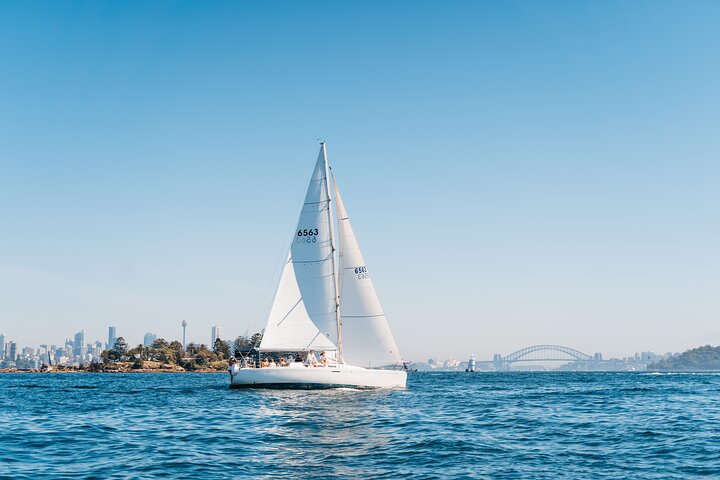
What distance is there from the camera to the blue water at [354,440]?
19.4 metres

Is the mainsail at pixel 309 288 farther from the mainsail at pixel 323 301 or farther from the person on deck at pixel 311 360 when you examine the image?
the person on deck at pixel 311 360

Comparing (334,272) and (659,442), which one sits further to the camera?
(334,272)

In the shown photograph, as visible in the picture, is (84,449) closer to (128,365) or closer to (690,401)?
(690,401)

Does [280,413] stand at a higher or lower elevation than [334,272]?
lower

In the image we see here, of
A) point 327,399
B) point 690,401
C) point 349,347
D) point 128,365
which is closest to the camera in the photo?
point 327,399

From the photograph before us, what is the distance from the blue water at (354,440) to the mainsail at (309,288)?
12519 mm

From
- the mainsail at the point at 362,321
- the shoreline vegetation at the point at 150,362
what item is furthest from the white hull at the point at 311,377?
the shoreline vegetation at the point at 150,362

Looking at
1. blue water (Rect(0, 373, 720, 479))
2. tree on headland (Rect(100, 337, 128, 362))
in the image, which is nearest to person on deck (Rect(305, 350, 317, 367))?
blue water (Rect(0, 373, 720, 479))

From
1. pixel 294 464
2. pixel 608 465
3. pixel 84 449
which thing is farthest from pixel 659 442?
pixel 84 449

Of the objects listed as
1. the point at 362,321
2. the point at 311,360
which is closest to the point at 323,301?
the point at 362,321

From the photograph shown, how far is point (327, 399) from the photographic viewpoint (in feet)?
137

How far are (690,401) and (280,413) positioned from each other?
30248mm

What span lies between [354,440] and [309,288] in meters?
29.6

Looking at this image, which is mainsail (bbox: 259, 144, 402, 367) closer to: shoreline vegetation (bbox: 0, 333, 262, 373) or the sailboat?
the sailboat
